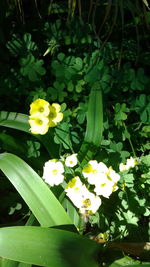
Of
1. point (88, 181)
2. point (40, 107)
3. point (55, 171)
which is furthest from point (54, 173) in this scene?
point (40, 107)

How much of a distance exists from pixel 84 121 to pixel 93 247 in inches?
22.2

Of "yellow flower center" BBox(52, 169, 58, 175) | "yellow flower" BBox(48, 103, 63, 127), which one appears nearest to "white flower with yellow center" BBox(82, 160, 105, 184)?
"yellow flower center" BBox(52, 169, 58, 175)

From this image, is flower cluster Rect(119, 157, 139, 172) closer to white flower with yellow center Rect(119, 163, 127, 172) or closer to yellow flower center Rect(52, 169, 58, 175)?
white flower with yellow center Rect(119, 163, 127, 172)

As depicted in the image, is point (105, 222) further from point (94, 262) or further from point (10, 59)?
point (10, 59)

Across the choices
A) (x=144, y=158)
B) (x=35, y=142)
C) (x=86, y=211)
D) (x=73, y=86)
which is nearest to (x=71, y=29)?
(x=73, y=86)

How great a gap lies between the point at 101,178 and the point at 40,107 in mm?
340

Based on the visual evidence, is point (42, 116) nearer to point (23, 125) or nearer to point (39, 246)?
point (23, 125)

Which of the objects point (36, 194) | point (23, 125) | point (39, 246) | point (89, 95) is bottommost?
point (39, 246)

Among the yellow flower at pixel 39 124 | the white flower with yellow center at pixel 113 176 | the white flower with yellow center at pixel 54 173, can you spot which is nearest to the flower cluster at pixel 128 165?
the white flower with yellow center at pixel 113 176

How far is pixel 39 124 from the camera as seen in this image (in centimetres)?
116

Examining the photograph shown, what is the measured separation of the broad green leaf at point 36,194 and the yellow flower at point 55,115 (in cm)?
22

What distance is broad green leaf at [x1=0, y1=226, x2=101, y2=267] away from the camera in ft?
Answer: 3.29

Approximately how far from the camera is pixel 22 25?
158cm

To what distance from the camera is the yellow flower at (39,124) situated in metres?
1.14
